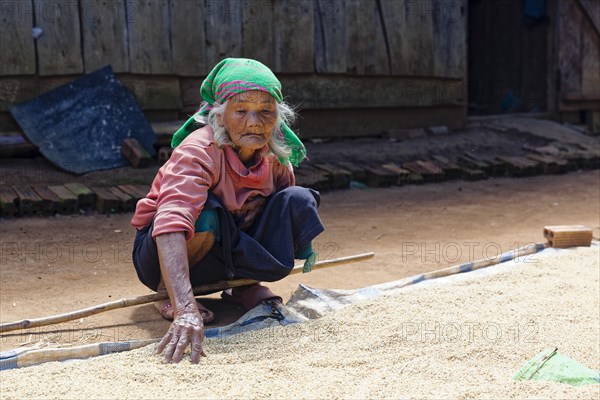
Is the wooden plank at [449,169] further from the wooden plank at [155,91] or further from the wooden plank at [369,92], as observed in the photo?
the wooden plank at [155,91]

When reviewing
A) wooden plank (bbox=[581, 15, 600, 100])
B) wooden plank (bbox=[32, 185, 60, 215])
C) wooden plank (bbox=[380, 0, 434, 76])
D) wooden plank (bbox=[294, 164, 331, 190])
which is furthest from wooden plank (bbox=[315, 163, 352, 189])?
wooden plank (bbox=[581, 15, 600, 100])

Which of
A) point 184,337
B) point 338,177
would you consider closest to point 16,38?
point 338,177

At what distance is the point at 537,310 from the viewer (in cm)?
333

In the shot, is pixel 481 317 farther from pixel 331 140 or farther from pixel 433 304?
pixel 331 140

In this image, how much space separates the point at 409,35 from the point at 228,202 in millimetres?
5711

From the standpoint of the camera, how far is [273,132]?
325cm

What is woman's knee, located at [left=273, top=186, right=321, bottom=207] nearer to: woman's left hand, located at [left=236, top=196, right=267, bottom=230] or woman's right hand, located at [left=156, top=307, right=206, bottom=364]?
woman's left hand, located at [left=236, top=196, right=267, bottom=230]

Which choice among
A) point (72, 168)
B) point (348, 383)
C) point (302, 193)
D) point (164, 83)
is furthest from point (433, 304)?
point (164, 83)

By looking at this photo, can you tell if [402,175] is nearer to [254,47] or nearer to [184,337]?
[254,47]

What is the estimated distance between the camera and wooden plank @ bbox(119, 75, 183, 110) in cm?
706

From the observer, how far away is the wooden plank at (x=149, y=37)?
6.95m

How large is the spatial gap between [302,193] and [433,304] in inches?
30.0

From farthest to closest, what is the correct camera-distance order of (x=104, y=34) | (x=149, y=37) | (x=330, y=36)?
(x=330, y=36), (x=149, y=37), (x=104, y=34)

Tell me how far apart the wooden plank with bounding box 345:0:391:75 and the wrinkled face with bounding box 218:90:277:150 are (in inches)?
202
